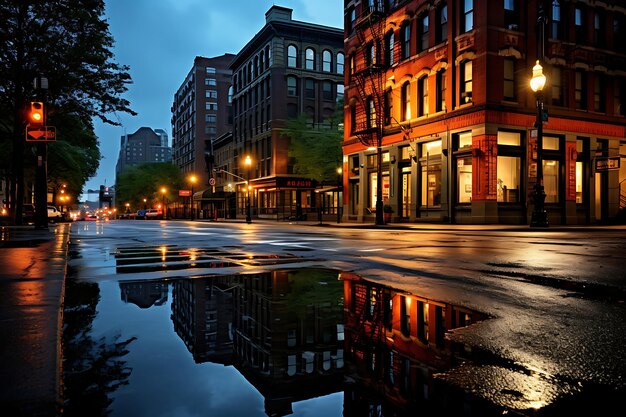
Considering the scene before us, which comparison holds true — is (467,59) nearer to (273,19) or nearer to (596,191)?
(596,191)

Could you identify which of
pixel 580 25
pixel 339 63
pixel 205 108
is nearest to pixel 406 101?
pixel 580 25

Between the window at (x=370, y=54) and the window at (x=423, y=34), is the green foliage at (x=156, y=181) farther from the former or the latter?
the window at (x=423, y=34)

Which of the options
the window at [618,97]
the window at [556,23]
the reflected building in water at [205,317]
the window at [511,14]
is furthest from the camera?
the window at [618,97]

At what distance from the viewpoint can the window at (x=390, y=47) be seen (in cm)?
3953

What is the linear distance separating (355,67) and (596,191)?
22.8m

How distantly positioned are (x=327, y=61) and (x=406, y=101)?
96.8 ft

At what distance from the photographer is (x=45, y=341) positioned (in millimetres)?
3080

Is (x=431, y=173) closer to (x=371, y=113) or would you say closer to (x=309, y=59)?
(x=371, y=113)

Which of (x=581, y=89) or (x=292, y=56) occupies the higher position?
(x=292, y=56)

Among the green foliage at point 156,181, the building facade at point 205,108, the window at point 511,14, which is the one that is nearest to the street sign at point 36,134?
the window at point 511,14

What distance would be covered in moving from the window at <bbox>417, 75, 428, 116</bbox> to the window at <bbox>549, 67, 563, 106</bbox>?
8.61 metres

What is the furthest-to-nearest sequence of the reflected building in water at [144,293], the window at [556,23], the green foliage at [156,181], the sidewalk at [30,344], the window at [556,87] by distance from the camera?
the green foliage at [156,181] < the window at [556,87] < the window at [556,23] < the reflected building in water at [144,293] < the sidewalk at [30,344]

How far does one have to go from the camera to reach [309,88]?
6350 cm

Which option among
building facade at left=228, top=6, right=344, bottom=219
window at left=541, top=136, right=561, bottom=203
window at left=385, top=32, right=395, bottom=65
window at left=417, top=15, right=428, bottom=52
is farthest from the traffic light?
building facade at left=228, top=6, right=344, bottom=219
